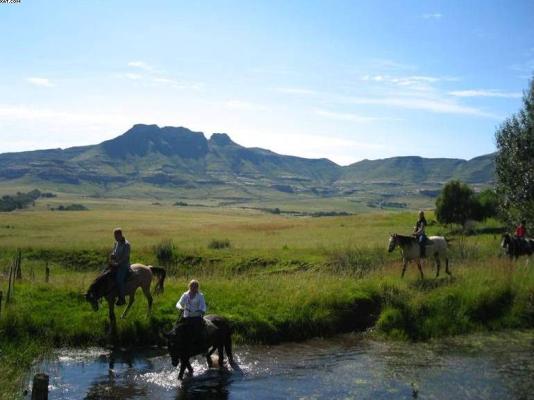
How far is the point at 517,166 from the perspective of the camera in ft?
111

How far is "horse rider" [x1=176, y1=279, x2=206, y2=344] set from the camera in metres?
15.2

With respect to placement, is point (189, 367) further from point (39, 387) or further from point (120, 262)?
point (120, 262)

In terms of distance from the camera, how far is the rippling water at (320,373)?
14.0 m

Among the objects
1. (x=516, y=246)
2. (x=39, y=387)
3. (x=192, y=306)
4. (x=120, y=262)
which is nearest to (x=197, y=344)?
(x=192, y=306)

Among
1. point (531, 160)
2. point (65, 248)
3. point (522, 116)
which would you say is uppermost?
point (522, 116)

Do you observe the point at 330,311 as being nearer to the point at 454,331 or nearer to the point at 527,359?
the point at 454,331

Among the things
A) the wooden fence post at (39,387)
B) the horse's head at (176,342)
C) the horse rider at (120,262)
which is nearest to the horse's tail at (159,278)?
the horse rider at (120,262)

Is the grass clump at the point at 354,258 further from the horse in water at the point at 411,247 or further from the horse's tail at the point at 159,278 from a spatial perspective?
the horse's tail at the point at 159,278

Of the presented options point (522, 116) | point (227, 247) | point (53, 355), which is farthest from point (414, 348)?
point (227, 247)

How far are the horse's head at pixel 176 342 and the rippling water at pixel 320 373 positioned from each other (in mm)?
561

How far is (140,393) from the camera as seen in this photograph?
13.8 m

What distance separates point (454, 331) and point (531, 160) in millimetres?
17916

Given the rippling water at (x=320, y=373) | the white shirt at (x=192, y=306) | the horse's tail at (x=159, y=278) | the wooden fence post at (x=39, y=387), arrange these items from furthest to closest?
the horse's tail at (x=159, y=278) → the white shirt at (x=192, y=306) → the rippling water at (x=320, y=373) → the wooden fence post at (x=39, y=387)

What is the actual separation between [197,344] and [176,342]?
631 millimetres
